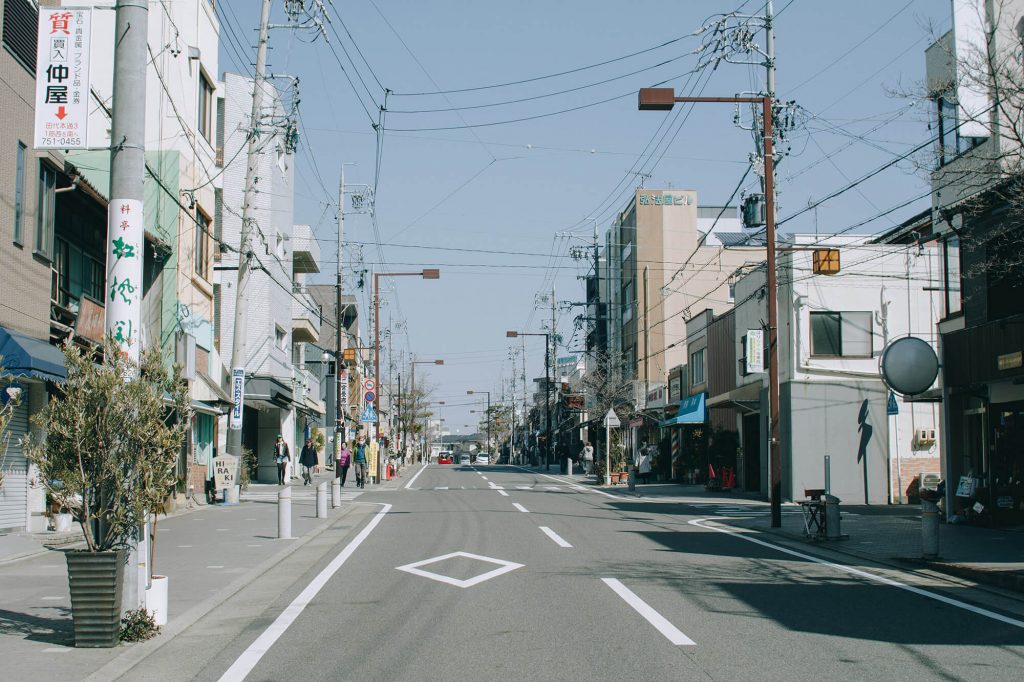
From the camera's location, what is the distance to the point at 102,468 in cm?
802

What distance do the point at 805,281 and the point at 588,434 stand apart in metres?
48.6

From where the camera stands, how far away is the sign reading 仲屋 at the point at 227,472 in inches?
1035

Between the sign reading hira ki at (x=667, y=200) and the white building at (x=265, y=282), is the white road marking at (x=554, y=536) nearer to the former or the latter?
the white building at (x=265, y=282)

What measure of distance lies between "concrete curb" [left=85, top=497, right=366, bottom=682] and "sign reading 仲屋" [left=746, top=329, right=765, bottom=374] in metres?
19.5

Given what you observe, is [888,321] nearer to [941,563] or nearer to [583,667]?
[941,563]

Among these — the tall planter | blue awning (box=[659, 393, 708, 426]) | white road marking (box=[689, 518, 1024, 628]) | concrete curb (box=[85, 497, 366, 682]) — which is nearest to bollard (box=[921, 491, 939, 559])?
white road marking (box=[689, 518, 1024, 628])

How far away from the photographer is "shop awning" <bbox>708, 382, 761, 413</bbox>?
110 feet

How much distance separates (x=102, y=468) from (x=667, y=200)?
197 feet

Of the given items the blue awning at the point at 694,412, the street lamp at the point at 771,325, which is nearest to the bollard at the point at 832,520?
the street lamp at the point at 771,325

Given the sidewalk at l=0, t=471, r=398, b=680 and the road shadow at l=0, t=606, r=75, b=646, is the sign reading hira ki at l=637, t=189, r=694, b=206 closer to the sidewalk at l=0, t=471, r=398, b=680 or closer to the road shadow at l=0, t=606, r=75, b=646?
the sidewalk at l=0, t=471, r=398, b=680

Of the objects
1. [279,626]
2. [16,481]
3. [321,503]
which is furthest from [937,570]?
[16,481]

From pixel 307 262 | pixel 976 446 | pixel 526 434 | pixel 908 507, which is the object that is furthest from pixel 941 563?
pixel 526 434

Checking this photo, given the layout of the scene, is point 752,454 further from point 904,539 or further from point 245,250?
point 245,250

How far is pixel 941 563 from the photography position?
13.8 meters
